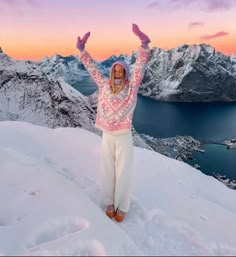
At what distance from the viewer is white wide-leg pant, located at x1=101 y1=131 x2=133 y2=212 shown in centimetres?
565

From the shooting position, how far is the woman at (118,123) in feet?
18.2

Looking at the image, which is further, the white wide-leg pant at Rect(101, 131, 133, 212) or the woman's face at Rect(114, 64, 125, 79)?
the white wide-leg pant at Rect(101, 131, 133, 212)

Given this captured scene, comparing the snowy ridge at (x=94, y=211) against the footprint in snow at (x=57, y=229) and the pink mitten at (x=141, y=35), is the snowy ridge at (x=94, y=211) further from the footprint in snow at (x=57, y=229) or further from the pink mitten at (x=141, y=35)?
the pink mitten at (x=141, y=35)

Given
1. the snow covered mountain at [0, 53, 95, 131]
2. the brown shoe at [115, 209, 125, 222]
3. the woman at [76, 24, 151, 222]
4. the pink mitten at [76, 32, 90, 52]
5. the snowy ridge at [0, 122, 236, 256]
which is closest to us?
the snowy ridge at [0, 122, 236, 256]

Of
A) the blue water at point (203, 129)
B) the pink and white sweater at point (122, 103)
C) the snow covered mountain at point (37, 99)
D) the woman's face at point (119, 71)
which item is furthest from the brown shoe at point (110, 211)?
the blue water at point (203, 129)

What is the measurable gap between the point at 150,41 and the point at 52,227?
3.29 m

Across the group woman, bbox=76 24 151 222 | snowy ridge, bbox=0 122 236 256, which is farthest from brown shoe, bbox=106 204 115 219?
snowy ridge, bbox=0 122 236 256

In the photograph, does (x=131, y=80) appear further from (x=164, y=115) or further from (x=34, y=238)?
(x=164, y=115)

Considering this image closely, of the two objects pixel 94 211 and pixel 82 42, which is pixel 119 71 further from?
pixel 94 211

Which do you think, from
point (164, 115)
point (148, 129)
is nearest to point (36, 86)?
point (148, 129)

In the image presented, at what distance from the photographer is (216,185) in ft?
32.0

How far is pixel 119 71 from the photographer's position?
554cm

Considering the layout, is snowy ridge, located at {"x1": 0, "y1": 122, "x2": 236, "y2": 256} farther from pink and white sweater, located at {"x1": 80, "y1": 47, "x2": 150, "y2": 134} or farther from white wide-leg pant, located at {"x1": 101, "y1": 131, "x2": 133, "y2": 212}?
pink and white sweater, located at {"x1": 80, "y1": 47, "x2": 150, "y2": 134}

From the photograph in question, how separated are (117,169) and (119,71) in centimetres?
166
